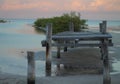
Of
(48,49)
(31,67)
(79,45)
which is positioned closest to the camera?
(31,67)

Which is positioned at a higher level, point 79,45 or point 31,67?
point 79,45

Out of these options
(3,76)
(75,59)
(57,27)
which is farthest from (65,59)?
(57,27)

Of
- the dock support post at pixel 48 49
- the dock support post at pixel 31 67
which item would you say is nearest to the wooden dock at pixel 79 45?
the dock support post at pixel 48 49

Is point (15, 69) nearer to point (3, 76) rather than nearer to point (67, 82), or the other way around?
point (3, 76)

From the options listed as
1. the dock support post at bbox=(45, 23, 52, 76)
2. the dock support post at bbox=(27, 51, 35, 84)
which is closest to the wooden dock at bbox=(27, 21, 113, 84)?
the dock support post at bbox=(45, 23, 52, 76)

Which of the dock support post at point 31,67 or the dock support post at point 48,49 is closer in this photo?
the dock support post at point 31,67

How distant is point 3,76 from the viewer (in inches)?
522

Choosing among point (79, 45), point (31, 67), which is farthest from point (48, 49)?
point (31, 67)

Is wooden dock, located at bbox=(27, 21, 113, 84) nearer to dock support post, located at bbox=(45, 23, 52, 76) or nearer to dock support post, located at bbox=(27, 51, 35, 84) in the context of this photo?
dock support post, located at bbox=(45, 23, 52, 76)

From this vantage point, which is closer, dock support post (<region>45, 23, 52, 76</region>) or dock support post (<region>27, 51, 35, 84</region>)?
dock support post (<region>27, 51, 35, 84</region>)

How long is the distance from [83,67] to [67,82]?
4844 mm

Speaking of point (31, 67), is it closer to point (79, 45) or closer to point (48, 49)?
point (48, 49)

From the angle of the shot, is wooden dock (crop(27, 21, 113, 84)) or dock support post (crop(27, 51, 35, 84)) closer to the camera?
dock support post (crop(27, 51, 35, 84))

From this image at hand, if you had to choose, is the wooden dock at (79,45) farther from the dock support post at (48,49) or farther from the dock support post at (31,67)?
the dock support post at (31,67)
